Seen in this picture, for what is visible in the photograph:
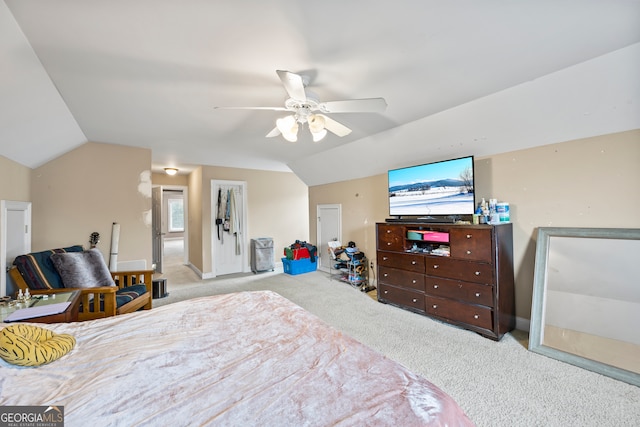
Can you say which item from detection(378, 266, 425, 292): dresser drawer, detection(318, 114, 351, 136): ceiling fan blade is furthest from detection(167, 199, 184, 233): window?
detection(318, 114, 351, 136): ceiling fan blade

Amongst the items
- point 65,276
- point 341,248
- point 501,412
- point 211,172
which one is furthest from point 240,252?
point 501,412

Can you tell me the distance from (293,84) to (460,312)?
8.99ft

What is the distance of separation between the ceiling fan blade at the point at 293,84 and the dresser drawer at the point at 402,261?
2.29 metres

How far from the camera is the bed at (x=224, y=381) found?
0.85m

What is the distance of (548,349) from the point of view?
2191 mm

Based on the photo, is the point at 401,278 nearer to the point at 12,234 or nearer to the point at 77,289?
the point at 77,289

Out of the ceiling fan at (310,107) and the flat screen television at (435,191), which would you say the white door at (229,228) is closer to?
the flat screen television at (435,191)

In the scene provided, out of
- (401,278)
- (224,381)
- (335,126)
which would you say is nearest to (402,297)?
(401,278)

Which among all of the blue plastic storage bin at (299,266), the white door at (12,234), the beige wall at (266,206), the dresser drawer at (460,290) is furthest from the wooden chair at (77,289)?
the dresser drawer at (460,290)

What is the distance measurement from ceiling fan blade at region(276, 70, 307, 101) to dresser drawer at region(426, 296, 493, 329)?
2568mm

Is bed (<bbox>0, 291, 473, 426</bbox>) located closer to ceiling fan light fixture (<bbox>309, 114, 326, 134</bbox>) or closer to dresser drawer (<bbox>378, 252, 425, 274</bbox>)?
ceiling fan light fixture (<bbox>309, 114, 326, 134</bbox>)

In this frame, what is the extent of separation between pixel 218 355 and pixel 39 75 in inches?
97.3

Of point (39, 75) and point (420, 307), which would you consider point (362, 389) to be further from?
point (39, 75)

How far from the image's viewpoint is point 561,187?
2404 millimetres
